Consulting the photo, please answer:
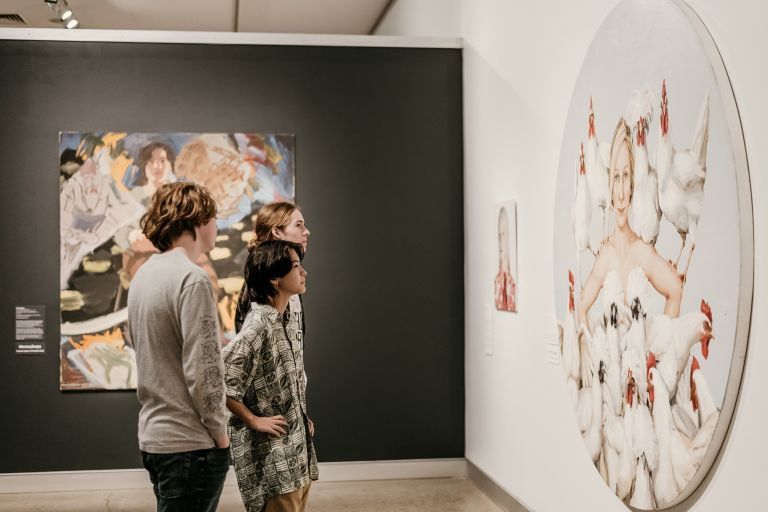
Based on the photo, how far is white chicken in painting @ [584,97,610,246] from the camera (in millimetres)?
3252

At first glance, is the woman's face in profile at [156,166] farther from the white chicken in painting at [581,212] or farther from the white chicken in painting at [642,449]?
the white chicken in painting at [642,449]

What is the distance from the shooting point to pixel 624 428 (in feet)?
10.0

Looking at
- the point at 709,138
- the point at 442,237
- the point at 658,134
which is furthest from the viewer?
the point at 442,237

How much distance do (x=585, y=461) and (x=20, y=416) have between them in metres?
3.47

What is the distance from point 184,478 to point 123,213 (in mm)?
3192

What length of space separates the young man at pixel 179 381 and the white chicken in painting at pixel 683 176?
54.6 inches

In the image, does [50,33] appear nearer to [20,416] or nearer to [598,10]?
[20,416]

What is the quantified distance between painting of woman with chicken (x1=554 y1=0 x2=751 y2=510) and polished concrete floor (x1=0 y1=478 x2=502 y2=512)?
1.65 m

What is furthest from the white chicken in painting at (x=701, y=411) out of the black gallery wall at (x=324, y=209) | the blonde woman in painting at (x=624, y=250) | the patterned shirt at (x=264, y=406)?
the black gallery wall at (x=324, y=209)

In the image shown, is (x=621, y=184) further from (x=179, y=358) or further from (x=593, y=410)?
(x=179, y=358)

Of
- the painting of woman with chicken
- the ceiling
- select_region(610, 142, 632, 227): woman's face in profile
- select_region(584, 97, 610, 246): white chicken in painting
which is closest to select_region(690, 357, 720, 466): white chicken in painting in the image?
the painting of woman with chicken

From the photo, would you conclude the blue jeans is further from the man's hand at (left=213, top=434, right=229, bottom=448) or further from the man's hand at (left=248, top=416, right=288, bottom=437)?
the man's hand at (left=248, top=416, right=288, bottom=437)

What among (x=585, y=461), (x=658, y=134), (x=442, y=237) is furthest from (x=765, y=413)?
(x=442, y=237)

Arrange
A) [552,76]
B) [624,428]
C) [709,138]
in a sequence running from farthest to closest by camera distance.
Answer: [552,76], [624,428], [709,138]
